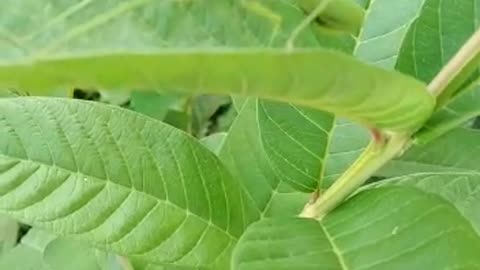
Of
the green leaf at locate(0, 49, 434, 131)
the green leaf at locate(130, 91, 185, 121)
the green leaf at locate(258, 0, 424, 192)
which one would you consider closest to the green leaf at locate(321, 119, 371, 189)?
the green leaf at locate(258, 0, 424, 192)

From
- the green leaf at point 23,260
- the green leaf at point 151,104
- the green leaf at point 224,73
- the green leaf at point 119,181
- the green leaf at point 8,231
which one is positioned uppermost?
the green leaf at point 224,73

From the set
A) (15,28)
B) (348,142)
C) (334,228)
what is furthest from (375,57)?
(15,28)

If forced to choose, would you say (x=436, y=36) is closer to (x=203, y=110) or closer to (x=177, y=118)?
(x=177, y=118)

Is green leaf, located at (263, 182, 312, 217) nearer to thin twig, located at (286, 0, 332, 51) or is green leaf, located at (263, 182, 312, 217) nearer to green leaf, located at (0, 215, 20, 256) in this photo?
Result: thin twig, located at (286, 0, 332, 51)

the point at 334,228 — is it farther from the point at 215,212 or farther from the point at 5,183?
the point at 5,183

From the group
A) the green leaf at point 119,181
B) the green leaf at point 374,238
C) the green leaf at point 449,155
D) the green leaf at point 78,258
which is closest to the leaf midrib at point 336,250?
the green leaf at point 374,238

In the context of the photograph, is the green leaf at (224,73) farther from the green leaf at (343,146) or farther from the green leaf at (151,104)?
the green leaf at (151,104)

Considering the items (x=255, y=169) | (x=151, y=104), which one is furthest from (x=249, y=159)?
(x=151, y=104)
